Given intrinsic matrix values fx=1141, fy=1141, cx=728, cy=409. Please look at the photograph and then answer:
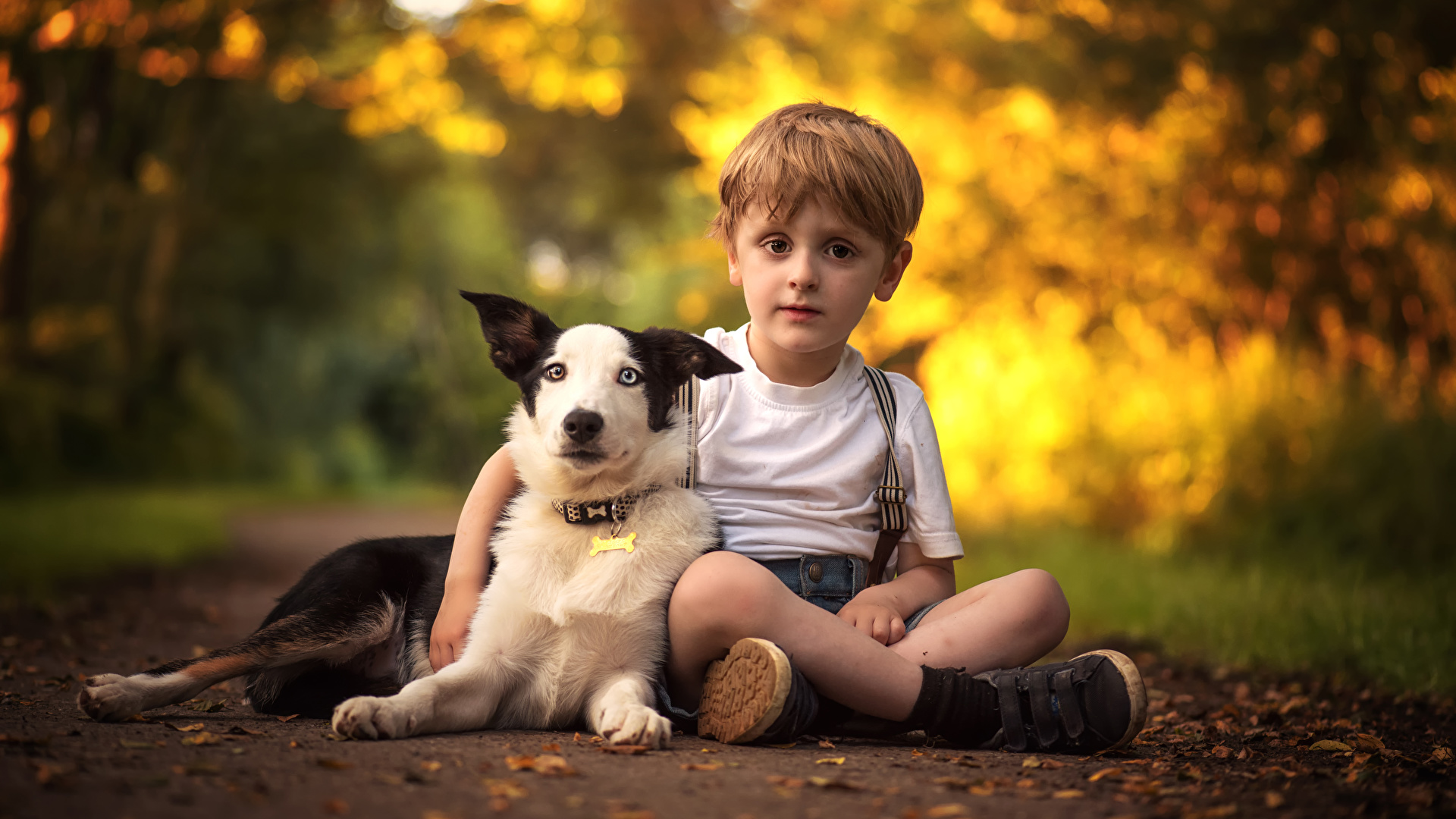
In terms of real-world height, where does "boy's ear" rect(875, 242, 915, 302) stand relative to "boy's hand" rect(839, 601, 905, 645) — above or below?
above

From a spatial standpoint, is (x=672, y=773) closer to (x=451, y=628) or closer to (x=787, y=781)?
(x=787, y=781)

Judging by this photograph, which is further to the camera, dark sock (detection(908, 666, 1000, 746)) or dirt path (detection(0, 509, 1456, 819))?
dark sock (detection(908, 666, 1000, 746))

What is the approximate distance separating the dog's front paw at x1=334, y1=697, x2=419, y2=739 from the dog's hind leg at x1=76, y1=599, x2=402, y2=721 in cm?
45

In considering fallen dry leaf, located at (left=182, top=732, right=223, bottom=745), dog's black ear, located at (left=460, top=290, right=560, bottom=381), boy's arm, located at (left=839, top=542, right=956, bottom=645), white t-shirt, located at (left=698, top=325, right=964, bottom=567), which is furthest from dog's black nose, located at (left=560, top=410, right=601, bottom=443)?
fallen dry leaf, located at (left=182, top=732, right=223, bottom=745)

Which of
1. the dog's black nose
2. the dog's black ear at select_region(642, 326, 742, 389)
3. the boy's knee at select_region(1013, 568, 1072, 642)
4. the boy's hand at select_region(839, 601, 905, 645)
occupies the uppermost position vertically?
the dog's black ear at select_region(642, 326, 742, 389)

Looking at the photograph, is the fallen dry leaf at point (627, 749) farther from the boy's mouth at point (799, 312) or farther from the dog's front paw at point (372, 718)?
the boy's mouth at point (799, 312)

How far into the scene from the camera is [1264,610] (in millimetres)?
5516

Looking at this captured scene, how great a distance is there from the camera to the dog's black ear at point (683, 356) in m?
3.19

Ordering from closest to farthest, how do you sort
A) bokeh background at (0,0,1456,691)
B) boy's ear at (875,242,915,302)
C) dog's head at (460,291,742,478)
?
dog's head at (460,291,742,478), boy's ear at (875,242,915,302), bokeh background at (0,0,1456,691)

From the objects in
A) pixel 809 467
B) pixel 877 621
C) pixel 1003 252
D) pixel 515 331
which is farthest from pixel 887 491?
pixel 1003 252

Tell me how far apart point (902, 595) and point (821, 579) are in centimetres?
23

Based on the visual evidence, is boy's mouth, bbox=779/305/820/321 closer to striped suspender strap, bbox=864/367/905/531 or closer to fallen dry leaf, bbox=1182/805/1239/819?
striped suspender strap, bbox=864/367/905/531

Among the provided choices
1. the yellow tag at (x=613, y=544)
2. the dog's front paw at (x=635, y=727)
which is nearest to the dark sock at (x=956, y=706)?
the dog's front paw at (x=635, y=727)

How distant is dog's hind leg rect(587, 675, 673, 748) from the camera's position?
2.71 meters
